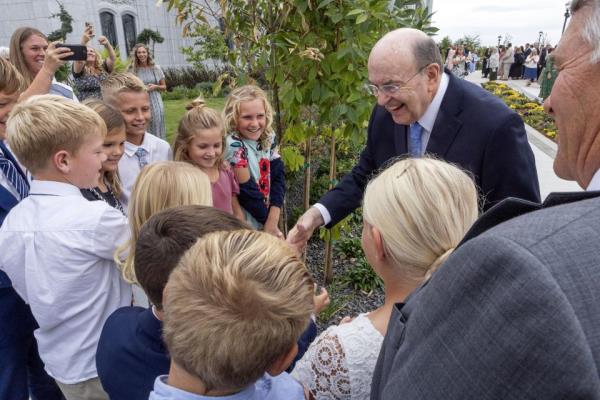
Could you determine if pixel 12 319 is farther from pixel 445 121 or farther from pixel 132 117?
pixel 445 121

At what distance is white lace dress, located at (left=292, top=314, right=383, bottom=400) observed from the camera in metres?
1.29

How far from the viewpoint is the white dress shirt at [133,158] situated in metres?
2.72

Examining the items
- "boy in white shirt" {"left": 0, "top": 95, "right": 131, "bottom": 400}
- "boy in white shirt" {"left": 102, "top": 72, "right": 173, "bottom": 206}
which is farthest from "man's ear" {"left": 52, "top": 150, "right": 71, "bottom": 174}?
"boy in white shirt" {"left": 102, "top": 72, "right": 173, "bottom": 206}

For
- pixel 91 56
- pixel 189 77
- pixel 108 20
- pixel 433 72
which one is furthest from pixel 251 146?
pixel 108 20

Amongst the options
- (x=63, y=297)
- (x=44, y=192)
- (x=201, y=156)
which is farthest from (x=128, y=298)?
(x=201, y=156)

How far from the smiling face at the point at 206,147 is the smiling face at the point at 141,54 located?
17.0ft

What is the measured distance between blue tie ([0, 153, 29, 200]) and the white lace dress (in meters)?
1.81

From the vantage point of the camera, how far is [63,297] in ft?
5.60

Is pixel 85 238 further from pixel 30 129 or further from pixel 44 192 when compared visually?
pixel 30 129

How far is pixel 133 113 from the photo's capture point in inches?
113

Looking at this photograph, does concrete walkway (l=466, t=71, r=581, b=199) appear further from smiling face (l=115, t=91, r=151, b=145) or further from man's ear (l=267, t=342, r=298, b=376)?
man's ear (l=267, t=342, r=298, b=376)

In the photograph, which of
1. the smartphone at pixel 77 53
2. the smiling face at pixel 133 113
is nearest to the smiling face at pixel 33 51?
the smartphone at pixel 77 53

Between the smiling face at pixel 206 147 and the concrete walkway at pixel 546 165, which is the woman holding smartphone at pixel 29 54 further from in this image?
the concrete walkway at pixel 546 165

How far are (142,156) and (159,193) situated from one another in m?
1.21
